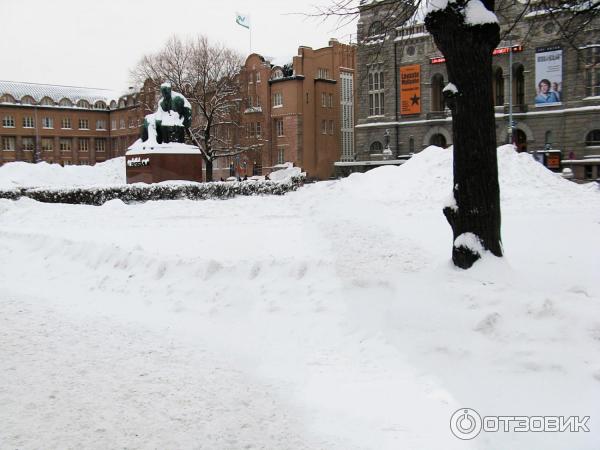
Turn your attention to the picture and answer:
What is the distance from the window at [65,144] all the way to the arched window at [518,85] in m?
70.4

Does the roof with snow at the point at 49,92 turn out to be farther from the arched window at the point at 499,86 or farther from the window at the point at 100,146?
the arched window at the point at 499,86

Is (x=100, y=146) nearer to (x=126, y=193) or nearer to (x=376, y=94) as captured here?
(x=376, y=94)

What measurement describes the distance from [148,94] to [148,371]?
47.6 m

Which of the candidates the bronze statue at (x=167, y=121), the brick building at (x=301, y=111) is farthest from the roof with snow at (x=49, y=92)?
the bronze statue at (x=167, y=121)

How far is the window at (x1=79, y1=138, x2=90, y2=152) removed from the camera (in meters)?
94.5

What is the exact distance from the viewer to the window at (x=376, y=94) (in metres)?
59.7

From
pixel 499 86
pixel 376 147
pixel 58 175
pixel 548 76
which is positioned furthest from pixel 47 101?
pixel 548 76

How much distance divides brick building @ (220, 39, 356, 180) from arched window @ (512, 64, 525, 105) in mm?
19762

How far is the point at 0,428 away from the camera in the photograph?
14.4ft

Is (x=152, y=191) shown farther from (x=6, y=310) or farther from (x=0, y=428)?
(x=0, y=428)

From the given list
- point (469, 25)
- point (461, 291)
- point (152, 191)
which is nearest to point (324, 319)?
point (461, 291)

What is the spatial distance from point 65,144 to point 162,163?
2955 inches

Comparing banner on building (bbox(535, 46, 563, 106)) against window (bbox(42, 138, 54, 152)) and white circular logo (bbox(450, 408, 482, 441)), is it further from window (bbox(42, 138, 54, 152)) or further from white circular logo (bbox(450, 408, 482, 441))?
window (bbox(42, 138, 54, 152))

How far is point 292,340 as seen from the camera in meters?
6.54
